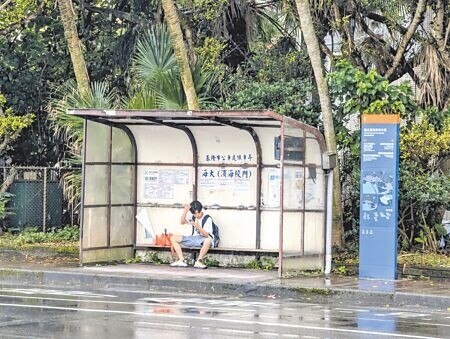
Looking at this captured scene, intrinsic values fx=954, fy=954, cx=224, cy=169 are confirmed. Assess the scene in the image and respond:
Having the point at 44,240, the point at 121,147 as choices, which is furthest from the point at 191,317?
the point at 44,240

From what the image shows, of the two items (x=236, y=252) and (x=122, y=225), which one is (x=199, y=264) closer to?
(x=236, y=252)

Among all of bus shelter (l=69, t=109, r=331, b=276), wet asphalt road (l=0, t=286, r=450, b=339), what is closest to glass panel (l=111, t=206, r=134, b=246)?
bus shelter (l=69, t=109, r=331, b=276)

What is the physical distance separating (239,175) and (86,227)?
3.16 metres

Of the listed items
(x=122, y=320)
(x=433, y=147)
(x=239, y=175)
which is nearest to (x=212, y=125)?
(x=239, y=175)

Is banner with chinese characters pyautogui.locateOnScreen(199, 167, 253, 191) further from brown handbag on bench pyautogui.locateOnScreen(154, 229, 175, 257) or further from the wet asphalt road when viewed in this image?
the wet asphalt road

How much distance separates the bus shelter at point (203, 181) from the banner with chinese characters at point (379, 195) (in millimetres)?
1237

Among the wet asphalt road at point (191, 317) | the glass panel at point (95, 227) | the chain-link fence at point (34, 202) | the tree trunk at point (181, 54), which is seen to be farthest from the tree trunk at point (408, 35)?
the chain-link fence at point (34, 202)

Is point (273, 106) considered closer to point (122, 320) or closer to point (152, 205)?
point (152, 205)

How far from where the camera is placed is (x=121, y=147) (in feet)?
63.8

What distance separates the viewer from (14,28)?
24.2 meters

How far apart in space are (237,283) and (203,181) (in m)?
3.62

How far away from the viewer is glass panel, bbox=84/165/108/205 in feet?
60.9

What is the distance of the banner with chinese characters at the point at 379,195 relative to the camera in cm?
1666

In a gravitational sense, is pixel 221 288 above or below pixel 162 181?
below
